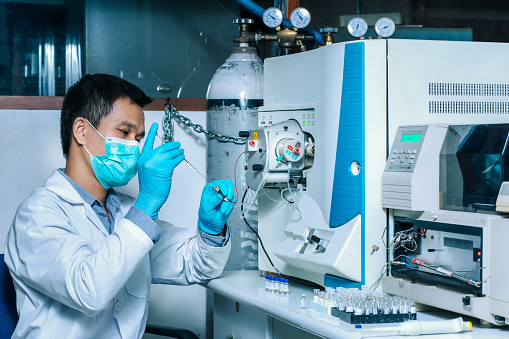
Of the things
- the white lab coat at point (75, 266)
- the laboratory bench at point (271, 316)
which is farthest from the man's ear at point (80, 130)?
the laboratory bench at point (271, 316)

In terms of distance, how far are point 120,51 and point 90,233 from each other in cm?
149

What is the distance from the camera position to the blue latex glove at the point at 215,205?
1857mm

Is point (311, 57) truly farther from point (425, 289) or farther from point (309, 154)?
point (425, 289)

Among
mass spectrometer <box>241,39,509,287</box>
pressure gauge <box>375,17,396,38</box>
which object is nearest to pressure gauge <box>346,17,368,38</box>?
pressure gauge <box>375,17,396,38</box>

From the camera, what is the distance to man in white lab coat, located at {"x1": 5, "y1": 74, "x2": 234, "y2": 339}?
1539mm

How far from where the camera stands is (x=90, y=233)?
1740mm

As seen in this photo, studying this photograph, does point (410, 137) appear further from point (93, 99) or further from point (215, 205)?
point (93, 99)

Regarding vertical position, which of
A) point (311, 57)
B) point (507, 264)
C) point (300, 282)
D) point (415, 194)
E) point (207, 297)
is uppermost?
point (311, 57)

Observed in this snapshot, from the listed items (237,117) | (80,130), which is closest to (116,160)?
(80,130)

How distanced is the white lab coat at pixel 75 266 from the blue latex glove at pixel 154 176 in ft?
0.27

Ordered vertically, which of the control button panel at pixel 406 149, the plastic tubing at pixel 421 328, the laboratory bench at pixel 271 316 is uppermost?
the control button panel at pixel 406 149

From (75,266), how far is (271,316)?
0.59 m

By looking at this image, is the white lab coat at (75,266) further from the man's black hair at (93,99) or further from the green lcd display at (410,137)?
the green lcd display at (410,137)

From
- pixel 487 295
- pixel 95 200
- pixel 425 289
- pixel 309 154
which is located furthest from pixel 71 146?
pixel 487 295
